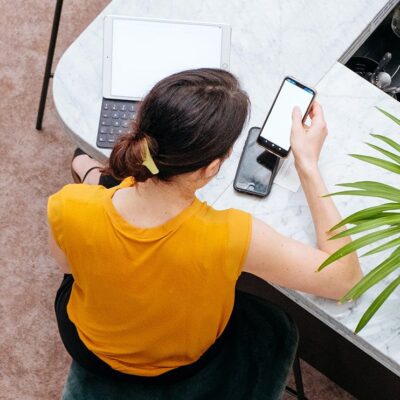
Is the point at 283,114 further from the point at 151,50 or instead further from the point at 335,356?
the point at 335,356

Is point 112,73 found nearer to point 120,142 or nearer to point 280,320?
point 120,142

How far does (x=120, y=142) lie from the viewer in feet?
3.87

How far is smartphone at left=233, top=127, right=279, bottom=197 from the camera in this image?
140cm

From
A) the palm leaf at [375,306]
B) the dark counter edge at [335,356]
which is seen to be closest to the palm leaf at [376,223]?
the palm leaf at [375,306]

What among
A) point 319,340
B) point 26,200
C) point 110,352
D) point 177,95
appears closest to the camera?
point 177,95

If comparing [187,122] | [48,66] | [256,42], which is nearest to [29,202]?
[48,66]

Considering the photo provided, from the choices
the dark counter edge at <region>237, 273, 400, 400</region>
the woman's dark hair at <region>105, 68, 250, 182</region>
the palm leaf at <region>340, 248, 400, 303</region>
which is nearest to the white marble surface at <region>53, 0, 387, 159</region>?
the woman's dark hair at <region>105, 68, 250, 182</region>

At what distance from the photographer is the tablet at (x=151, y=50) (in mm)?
1456

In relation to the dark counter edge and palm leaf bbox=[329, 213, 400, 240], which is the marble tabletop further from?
the dark counter edge

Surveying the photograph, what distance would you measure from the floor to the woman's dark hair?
1167 millimetres

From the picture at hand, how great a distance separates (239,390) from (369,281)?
0.42m

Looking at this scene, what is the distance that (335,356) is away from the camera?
6.41ft

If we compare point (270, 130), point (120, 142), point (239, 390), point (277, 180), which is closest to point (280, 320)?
point (239, 390)

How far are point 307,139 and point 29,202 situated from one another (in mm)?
1191
